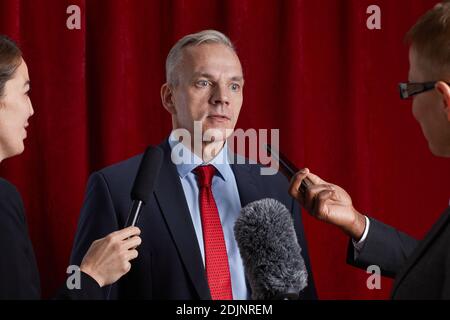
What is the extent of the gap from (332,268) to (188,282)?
76cm

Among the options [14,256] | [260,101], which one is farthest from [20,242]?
[260,101]

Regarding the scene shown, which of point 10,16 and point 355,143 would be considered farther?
point 355,143

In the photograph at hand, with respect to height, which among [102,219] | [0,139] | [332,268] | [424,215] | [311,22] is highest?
[311,22]

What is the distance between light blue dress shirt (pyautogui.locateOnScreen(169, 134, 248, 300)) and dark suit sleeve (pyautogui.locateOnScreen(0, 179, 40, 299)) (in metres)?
0.44

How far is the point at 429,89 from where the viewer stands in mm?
1082

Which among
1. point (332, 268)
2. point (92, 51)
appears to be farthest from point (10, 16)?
point (332, 268)

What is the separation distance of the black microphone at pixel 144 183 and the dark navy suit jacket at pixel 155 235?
0.91ft

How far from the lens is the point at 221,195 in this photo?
5.29 feet

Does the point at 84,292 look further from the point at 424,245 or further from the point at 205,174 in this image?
the point at 424,245

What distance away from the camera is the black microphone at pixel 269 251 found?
4.16ft

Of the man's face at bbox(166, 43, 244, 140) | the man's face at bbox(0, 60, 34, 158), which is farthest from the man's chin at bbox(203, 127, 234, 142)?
the man's face at bbox(0, 60, 34, 158)

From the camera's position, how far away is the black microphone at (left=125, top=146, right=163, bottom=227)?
1208 mm

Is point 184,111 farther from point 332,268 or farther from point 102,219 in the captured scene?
point 332,268

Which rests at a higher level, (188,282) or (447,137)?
(447,137)
